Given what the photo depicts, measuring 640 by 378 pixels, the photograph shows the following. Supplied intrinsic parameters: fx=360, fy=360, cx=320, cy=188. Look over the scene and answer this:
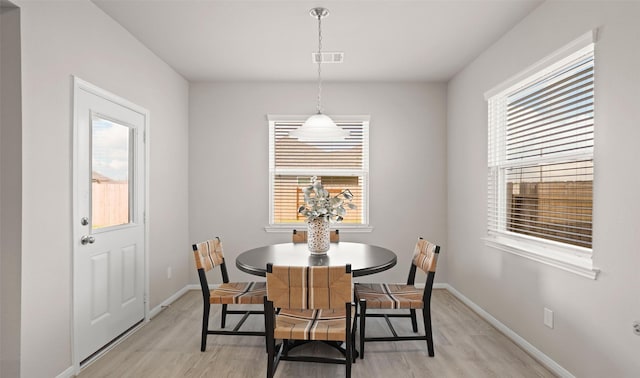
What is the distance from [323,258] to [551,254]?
165cm

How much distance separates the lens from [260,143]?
459 centimetres

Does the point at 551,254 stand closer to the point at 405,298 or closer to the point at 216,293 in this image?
the point at 405,298

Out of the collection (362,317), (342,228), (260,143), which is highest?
(260,143)

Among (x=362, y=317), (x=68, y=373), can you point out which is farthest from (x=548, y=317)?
(x=68, y=373)

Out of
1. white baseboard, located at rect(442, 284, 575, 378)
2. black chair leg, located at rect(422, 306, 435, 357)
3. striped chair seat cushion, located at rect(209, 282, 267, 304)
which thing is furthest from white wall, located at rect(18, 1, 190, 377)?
white baseboard, located at rect(442, 284, 575, 378)

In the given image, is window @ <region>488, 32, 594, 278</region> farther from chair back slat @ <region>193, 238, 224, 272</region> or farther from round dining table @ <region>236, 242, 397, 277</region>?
chair back slat @ <region>193, 238, 224, 272</region>

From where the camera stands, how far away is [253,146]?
4590 millimetres

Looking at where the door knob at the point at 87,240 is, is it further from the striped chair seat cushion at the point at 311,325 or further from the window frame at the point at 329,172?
the window frame at the point at 329,172

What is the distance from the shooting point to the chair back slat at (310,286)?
6.79 ft

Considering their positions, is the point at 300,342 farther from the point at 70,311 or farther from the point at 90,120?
the point at 90,120

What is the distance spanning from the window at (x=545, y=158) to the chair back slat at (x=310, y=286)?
5.25 ft

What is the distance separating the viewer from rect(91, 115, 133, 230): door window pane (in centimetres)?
276

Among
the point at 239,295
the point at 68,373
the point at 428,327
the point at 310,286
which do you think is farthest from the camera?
the point at 239,295

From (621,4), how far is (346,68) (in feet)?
8.21
